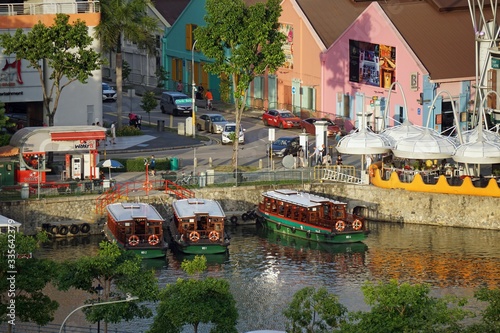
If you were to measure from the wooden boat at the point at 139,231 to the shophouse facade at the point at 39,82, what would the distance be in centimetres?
2568

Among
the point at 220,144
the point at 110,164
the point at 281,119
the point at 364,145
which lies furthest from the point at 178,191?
the point at 281,119

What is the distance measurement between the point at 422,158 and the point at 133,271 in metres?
39.1

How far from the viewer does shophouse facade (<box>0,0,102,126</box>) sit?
123000 mm

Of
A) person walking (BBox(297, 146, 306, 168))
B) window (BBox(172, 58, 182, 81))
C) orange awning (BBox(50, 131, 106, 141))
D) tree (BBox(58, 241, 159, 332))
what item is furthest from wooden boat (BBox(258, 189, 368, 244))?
window (BBox(172, 58, 182, 81))

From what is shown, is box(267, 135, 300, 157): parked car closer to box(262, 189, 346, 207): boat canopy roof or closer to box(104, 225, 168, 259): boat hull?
box(262, 189, 346, 207): boat canopy roof

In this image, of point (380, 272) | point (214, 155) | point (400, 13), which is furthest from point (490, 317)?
point (400, 13)

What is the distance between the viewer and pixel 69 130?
110 metres

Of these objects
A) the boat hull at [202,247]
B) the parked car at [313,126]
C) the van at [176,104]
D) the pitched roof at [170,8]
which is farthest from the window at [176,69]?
the boat hull at [202,247]

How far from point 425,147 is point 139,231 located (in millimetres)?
21978

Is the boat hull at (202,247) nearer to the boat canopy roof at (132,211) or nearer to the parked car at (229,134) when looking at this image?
the boat canopy roof at (132,211)

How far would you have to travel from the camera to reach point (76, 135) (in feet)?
359

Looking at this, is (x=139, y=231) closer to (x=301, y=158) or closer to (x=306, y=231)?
(x=306, y=231)

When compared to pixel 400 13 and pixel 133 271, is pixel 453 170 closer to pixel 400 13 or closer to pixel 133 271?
pixel 400 13

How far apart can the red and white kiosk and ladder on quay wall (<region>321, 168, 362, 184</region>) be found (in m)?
15.8
